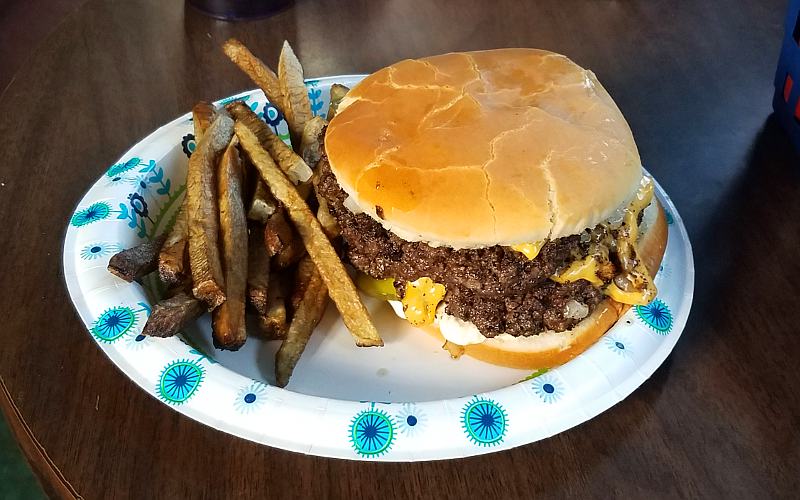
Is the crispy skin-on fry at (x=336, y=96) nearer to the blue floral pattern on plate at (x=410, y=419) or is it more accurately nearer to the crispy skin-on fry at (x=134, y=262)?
the crispy skin-on fry at (x=134, y=262)

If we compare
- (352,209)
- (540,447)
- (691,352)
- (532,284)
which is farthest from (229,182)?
(691,352)

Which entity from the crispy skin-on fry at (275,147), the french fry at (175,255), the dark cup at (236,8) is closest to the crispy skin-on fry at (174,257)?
the french fry at (175,255)

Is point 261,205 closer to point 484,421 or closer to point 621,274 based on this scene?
point 484,421

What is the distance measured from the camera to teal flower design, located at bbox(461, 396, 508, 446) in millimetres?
1480

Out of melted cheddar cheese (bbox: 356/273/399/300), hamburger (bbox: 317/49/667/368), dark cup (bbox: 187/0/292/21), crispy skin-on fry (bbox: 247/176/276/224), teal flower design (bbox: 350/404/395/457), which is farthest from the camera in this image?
dark cup (bbox: 187/0/292/21)

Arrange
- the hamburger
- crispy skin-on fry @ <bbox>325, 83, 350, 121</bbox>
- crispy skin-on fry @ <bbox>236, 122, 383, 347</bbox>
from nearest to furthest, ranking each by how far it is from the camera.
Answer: the hamburger
crispy skin-on fry @ <bbox>236, 122, 383, 347</bbox>
crispy skin-on fry @ <bbox>325, 83, 350, 121</bbox>

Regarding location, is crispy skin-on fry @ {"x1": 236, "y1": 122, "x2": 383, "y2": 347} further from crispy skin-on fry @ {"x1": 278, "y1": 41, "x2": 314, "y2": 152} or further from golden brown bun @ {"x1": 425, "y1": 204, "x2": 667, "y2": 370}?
golden brown bun @ {"x1": 425, "y1": 204, "x2": 667, "y2": 370}

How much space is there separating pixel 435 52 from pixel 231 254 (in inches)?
73.7

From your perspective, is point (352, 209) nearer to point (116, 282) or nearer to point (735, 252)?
point (116, 282)

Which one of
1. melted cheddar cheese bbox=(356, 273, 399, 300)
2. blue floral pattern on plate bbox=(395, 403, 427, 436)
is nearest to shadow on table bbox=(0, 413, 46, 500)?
melted cheddar cheese bbox=(356, 273, 399, 300)

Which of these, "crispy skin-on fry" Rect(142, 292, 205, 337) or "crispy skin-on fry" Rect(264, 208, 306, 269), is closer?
"crispy skin-on fry" Rect(142, 292, 205, 337)

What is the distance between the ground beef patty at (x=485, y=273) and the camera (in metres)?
1.63

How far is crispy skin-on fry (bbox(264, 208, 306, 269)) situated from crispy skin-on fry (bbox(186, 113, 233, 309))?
0.46ft

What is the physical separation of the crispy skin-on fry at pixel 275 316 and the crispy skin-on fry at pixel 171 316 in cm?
21
